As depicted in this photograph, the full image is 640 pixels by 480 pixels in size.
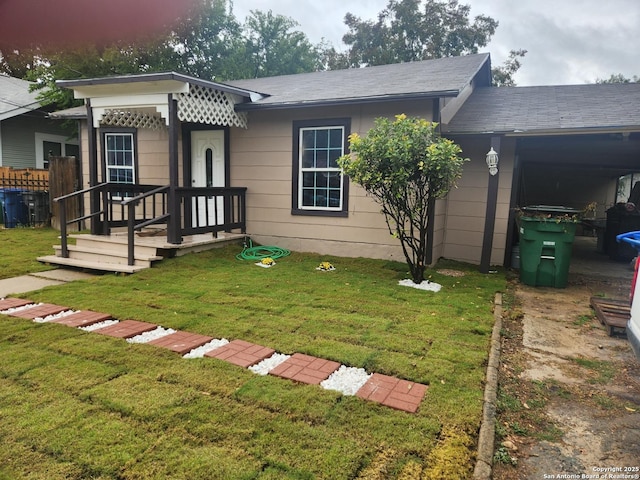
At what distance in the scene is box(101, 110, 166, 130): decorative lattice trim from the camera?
8.09m

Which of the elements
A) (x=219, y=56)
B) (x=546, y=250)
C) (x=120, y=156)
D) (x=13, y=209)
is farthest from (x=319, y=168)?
(x=219, y=56)

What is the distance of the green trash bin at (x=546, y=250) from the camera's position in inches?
246

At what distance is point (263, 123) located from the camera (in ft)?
26.3

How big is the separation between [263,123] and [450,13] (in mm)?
19519

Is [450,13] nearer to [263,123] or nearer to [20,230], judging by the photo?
[263,123]

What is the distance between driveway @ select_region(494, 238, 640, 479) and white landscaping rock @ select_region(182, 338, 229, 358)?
86.8 inches

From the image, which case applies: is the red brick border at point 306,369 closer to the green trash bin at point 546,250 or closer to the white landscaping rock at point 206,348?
the white landscaping rock at point 206,348

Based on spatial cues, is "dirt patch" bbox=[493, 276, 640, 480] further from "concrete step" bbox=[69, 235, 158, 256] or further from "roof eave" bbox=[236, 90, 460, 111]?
"concrete step" bbox=[69, 235, 158, 256]

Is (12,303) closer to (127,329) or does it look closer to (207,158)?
(127,329)

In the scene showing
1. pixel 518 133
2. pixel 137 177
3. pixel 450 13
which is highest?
pixel 450 13

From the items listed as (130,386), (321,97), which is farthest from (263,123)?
(130,386)

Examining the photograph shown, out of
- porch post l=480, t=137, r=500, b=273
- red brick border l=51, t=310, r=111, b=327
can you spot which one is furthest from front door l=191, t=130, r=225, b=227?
porch post l=480, t=137, r=500, b=273

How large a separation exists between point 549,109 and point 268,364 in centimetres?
695

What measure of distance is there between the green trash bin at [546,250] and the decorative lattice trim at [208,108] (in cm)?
516
